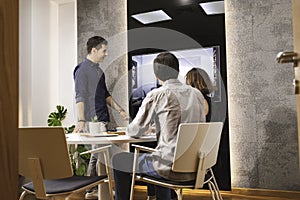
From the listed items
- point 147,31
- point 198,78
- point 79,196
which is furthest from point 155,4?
point 79,196

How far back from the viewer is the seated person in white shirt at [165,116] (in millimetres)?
→ 2322

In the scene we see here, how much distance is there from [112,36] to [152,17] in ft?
2.05

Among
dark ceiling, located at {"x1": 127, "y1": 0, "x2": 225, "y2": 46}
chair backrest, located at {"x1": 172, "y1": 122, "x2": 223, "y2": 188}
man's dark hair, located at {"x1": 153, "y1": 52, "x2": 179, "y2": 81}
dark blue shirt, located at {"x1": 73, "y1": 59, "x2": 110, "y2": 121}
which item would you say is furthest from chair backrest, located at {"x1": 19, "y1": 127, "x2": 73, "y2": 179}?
dark ceiling, located at {"x1": 127, "y1": 0, "x2": 225, "y2": 46}

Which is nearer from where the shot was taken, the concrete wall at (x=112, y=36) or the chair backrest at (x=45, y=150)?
the chair backrest at (x=45, y=150)

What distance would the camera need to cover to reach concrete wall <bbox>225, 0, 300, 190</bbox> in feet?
11.8

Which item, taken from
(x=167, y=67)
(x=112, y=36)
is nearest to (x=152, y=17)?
(x=112, y=36)

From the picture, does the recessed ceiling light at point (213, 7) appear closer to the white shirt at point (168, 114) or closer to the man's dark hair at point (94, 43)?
the man's dark hair at point (94, 43)

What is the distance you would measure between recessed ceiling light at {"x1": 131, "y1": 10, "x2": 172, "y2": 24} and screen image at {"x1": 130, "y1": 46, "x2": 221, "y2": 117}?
44cm

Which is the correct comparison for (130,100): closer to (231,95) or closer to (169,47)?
(169,47)

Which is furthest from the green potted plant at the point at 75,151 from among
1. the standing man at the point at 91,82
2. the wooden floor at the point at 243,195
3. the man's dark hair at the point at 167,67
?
the man's dark hair at the point at 167,67

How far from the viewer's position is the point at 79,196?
3.85 metres

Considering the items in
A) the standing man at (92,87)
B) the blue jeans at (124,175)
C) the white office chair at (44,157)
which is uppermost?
the standing man at (92,87)

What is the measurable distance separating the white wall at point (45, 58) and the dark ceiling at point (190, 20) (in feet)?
3.60

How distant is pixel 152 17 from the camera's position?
4289mm
